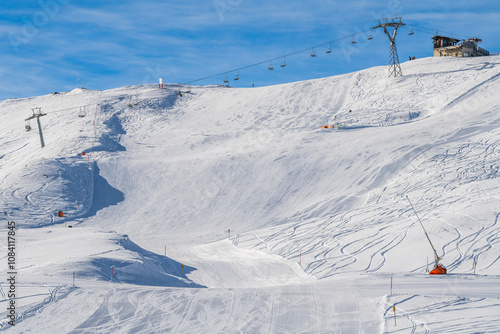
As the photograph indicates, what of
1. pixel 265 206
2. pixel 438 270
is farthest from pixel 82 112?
pixel 438 270

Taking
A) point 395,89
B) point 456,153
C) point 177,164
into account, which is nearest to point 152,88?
point 177,164

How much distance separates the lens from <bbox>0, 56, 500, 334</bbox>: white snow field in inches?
609

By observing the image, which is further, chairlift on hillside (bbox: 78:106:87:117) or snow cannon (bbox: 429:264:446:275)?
chairlift on hillside (bbox: 78:106:87:117)

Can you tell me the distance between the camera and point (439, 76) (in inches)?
1909

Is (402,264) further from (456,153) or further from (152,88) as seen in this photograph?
(152,88)

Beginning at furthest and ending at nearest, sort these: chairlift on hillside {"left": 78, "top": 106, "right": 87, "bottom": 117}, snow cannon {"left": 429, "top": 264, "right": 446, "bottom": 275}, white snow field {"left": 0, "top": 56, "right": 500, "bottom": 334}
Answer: chairlift on hillside {"left": 78, "top": 106, "right": 87, "bottom": 117}
snow cannon {"left": 429, "top": 264, "right": 446, "bottom": 275}
white snow field {"left": 0, "top": 56, "right": 500, "bottom": 334}

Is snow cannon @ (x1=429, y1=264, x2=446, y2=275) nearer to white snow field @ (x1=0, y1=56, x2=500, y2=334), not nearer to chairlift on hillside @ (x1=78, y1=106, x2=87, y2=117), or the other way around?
white snow field @ (x1=0, y1=56, x2=500, y2=334)

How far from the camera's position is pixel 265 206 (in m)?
32.8

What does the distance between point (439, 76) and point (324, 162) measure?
64.0ft

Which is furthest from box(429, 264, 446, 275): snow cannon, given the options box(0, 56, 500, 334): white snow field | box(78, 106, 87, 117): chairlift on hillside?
box(78, 106, 87, 117): chairlift on hillside

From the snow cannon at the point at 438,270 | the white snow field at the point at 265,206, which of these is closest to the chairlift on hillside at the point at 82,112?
the white snow field at the point at 265,206

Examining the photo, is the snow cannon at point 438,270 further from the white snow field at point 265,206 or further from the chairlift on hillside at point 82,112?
the chairlift on hillside at point 82,112

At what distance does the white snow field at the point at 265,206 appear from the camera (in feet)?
50.8

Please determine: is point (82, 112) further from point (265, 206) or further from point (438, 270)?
point (438, 270)
